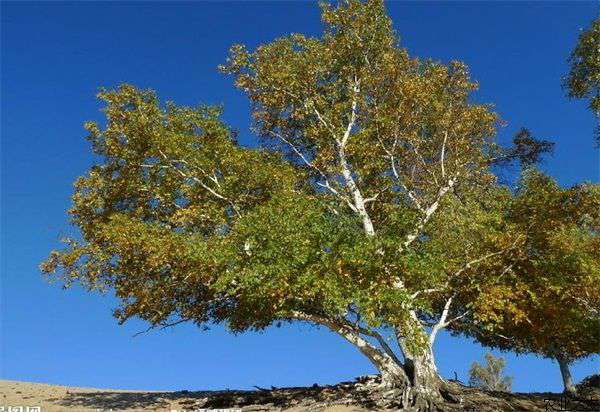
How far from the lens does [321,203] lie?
25.2 metres

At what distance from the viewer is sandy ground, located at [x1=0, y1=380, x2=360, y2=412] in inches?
963

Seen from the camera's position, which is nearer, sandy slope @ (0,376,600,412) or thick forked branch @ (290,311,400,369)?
sandy slope @ (0,376,600,412)

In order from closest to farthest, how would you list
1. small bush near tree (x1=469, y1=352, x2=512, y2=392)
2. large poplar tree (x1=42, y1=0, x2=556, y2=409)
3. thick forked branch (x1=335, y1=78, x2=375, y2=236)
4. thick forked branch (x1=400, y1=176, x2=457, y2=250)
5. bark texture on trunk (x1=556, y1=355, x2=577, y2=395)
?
large poplar tree (x1=42, y1=0, x2=556, y2=409) < thick forked branch (x1=400, y1=176, x2=457, y2=250) < thick forked branch (x1=335, y1=78, x2=375, y2=236) < bark texture on trunk (x1=556, y1=355, x2=577, y2=395) < small bush near tree (x1=469, y1=352, x2=512, y2=392)

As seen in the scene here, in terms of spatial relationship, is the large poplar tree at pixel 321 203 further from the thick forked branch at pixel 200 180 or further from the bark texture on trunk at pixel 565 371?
the bark texture on trunk at pixel 565 371

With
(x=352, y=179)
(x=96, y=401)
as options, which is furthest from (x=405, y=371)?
(x=96, y=401)

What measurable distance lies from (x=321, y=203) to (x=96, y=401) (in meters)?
14.0

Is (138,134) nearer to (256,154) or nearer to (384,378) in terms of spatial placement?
(256,154)

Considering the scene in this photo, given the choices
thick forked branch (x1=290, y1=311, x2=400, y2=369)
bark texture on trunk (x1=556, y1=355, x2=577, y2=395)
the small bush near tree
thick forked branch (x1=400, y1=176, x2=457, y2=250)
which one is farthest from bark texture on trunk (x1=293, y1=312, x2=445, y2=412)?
the small bush near tree

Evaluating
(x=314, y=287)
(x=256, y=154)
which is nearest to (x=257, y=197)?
(x=256, y=154)

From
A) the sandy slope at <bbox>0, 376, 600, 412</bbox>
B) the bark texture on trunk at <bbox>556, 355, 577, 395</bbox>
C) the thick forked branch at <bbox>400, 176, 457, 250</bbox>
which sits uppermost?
the thick forked branch at <bbox>400, 176, 457, 250</bbox>

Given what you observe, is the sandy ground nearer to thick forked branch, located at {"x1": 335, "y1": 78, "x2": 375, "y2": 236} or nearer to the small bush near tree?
thick forked branch, located at {"x1": 335, "y1": 78, "x2": 375, "y2": 236}

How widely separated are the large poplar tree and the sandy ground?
3733mm

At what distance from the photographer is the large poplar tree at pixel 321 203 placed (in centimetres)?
2134

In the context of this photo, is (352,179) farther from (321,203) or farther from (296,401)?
(296,401)
